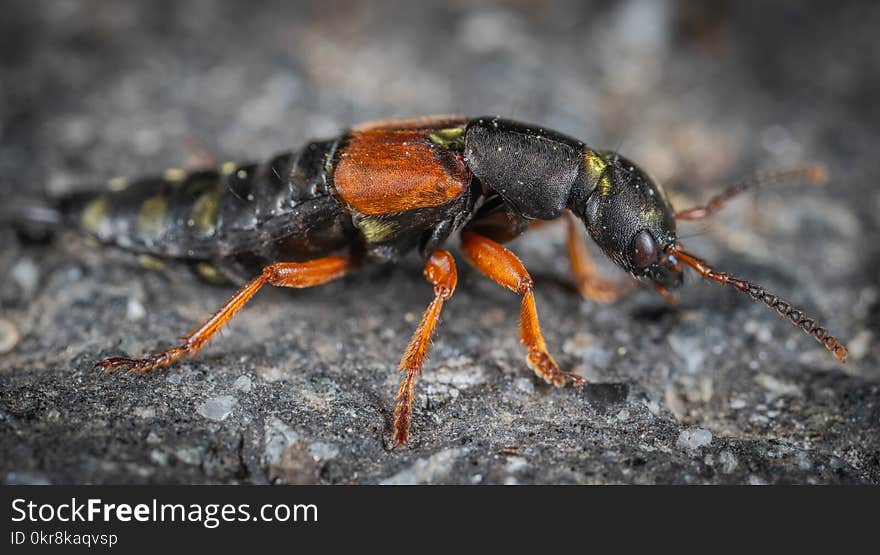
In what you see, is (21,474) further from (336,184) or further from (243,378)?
(336,184)

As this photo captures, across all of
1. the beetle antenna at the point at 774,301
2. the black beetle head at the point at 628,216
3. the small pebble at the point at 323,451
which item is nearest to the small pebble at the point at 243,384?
the small pebble at the point at 323,451

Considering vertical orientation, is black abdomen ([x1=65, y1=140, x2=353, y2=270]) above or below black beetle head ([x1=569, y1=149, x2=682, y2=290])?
above

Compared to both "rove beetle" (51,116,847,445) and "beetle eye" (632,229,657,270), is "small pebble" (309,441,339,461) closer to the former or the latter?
"rove beetle" (51,116,847,445)

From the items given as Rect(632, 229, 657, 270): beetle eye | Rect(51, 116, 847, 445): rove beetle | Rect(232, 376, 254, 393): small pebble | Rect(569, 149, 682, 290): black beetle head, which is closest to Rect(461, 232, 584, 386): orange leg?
Rect(51, 116, 847, 445): rove beetle

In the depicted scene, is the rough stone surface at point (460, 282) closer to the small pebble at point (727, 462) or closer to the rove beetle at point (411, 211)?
the small pebble at point (727, 462)

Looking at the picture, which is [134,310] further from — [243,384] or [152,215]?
[243,384]
